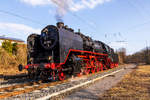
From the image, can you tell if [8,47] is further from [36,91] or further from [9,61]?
[36,91]

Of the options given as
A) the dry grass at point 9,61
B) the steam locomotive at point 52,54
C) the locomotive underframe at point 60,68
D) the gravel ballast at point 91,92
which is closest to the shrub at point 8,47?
the dry grass at point 9,61

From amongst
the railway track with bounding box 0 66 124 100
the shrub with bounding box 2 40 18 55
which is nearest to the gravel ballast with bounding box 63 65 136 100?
the railway track with bounding box 0 66 124 100

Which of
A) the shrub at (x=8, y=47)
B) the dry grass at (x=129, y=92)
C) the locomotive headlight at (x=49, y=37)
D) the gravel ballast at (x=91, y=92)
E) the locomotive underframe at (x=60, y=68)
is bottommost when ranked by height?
the gravel ballast at (x=91, y=92)

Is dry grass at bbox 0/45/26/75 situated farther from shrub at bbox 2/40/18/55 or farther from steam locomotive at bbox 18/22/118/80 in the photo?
steam locomotive at bbox 18/22/118/80

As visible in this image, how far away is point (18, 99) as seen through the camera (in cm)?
545

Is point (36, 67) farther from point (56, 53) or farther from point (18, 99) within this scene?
point (18, 99)

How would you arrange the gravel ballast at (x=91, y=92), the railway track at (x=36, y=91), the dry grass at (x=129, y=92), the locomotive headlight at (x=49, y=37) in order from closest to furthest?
the dry grass at (x=129, y=92) → the gravel ballast at (x=91, y=92) → the railway track at (x=36, y=91) → the locomotive headlight at (x=49, y=37)

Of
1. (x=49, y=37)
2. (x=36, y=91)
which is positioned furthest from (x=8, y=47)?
(x=36, y=91)

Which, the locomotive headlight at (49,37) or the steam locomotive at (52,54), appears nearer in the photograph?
the steam locomotive at (52,54)

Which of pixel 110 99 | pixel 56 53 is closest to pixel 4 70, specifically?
pixel 56 53

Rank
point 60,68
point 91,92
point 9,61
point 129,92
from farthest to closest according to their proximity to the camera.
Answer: point 9,61 < point 60,68 < point 91,92 < point 129,92

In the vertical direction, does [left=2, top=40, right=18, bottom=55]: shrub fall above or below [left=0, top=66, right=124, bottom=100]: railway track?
above

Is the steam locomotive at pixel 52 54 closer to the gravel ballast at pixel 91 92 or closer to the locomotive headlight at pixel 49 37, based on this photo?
the locomotive headlight at pixel 49 37

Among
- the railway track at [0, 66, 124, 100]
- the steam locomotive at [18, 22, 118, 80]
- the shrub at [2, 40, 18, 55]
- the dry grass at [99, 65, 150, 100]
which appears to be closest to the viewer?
the dry grass at [99, 65, 150, 100]
